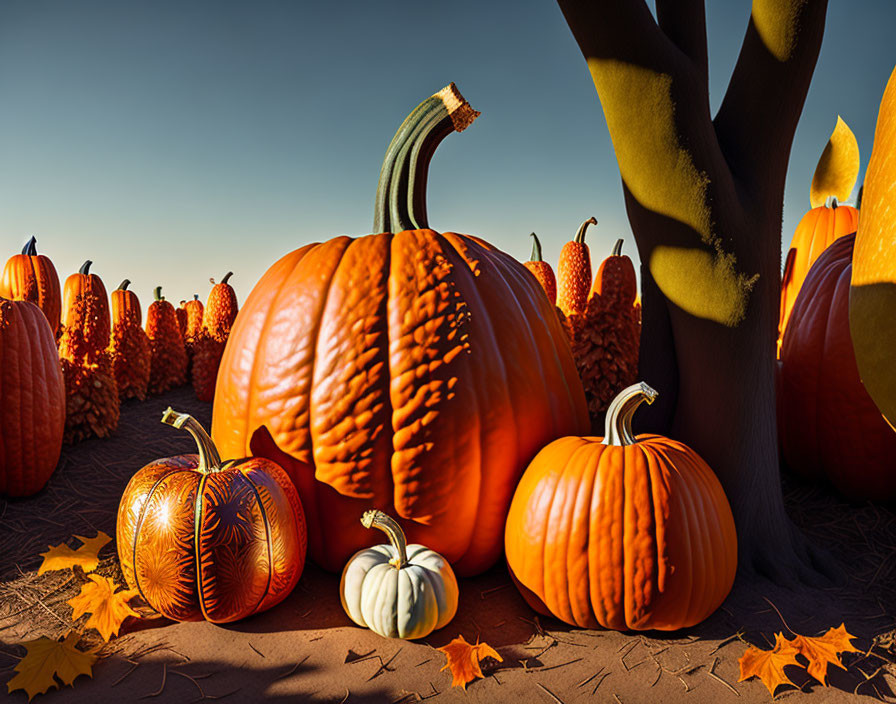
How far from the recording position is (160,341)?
612cm

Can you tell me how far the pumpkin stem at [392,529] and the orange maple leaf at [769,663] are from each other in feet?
3.38

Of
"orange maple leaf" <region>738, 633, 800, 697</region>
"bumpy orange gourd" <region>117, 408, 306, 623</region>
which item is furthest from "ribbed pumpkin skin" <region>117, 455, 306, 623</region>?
"orange maple leaf" <region>738, 633, 800, 697</region>

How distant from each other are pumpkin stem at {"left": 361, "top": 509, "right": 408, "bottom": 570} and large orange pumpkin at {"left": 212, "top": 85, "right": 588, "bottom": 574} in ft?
0.59

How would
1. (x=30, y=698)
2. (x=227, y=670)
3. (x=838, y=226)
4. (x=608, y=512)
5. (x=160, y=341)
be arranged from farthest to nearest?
(x=160, y=341) → (x=838, y=226) → (x=608, y=512) → (x=227, y=670) → (x=30, y=698)

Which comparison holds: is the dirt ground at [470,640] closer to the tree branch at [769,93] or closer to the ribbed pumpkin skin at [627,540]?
the ribbed pumpkin skin at [627,540]

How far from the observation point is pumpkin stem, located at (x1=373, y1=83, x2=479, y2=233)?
95.0 inches

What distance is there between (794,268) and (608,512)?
435 centimetres

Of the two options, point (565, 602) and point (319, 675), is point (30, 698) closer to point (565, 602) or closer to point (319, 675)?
point (319, 675)

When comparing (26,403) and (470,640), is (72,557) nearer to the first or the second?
(26,403)

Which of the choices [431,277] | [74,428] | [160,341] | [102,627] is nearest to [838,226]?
[431,277]

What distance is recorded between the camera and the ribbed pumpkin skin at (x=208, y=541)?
1754 millimetres

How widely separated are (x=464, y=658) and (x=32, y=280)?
235 inches

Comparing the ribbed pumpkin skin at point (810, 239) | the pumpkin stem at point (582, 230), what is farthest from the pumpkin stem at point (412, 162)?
the ribbed pumpkin skin at point (810, 239)

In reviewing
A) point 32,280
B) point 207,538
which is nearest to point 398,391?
point 207,538
